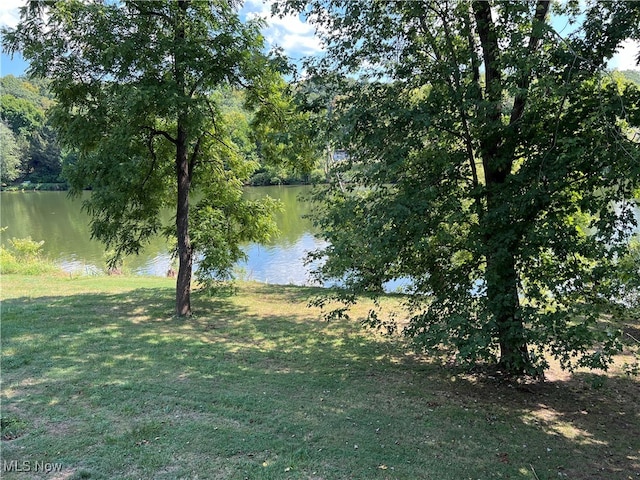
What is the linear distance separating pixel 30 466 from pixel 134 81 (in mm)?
5940

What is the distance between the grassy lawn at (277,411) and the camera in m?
3.21

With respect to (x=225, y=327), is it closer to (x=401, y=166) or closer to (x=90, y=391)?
(x=90, y=391)

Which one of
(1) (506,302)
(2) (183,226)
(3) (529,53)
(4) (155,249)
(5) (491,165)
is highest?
(3) (529,53)

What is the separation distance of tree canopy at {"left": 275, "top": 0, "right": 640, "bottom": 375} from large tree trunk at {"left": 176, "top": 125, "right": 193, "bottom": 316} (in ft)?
12.2

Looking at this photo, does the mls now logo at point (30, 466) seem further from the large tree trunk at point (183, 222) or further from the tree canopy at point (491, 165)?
the large tree trunk at point (183, 222)

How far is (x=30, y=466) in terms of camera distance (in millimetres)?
2928

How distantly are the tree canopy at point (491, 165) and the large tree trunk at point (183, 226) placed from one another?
373 cm

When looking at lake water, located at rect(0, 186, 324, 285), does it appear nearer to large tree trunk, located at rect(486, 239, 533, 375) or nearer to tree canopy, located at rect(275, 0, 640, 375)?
tree canopy, located at rect(275, 0, 640, 375)

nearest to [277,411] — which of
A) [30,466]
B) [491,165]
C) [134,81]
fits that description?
[30,466]

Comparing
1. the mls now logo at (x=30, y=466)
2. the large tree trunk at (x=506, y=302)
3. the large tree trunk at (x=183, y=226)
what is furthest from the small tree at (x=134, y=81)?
the large tree trunk at (x=506, y=302)

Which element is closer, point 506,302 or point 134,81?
point 506,302

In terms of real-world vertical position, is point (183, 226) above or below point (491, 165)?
below

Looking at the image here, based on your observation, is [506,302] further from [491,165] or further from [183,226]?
[183,226]

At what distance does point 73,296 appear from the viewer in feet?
31.6
